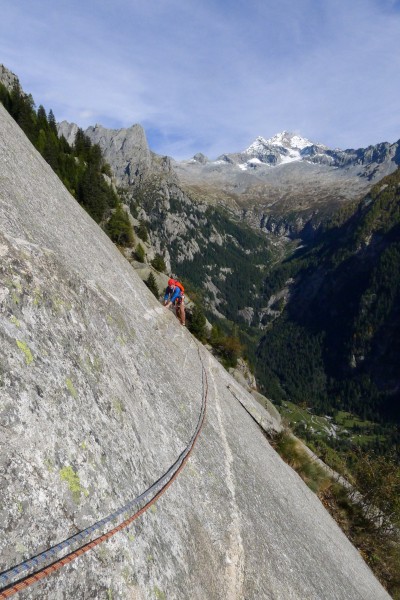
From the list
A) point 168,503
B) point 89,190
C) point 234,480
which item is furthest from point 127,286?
point 89,190

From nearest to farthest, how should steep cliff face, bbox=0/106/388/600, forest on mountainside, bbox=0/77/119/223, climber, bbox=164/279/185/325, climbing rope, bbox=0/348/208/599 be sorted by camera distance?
climbing rope, bbox=0/348/208/599, steep cliff face, bbox=0/106/388/600, climber, bbox=164/279/185/325, forest on mountainside, bbox=0/77/119/223

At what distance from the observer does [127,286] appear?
18.9m

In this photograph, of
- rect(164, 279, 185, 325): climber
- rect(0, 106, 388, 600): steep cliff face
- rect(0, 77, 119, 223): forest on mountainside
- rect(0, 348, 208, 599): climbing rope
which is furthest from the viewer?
rect(0, 77, 119, 223): forest on mountainside

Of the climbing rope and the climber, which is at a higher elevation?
the climber

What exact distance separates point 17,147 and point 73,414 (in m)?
15.9

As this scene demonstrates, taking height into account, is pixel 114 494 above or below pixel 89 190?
below

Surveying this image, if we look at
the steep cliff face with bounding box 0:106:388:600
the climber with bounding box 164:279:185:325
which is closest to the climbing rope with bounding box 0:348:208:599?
the steep cliff face with bounding box 0:106:388:600

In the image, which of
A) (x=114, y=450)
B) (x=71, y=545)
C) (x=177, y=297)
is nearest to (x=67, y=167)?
(x=177, y=297)

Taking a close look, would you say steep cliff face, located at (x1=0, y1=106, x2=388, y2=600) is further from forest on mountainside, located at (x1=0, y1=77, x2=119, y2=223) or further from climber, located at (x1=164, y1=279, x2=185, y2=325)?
forest on mountainside, located at (x1=0, y1=77, x2=119, y2=223)

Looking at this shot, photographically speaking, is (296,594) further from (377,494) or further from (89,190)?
(89,190)

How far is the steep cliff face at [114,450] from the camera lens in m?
Answer: 5.92

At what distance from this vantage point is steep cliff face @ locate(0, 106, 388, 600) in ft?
19.4

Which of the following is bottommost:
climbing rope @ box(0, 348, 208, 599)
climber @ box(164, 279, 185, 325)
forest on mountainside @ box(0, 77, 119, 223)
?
climbing rope @ box(0, 348, 208, 599)

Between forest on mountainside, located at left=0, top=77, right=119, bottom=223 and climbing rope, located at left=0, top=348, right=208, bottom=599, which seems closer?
climbing rope, located at left=0, top=348, right=208, bottom=599
